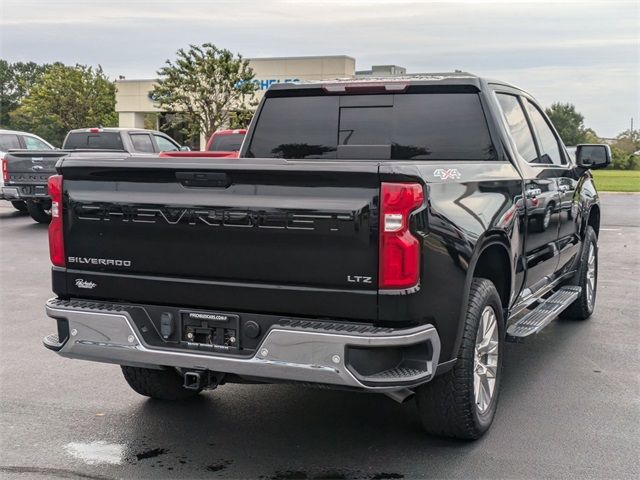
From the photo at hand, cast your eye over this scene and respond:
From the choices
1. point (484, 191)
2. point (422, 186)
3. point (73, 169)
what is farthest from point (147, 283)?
point (484, 191)

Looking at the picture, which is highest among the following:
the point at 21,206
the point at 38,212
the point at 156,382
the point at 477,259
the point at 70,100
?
the point at 70,100

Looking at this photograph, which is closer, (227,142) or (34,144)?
(227,142)

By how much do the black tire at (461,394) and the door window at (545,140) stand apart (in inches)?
91.0

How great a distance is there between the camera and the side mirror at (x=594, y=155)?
697 centimetres

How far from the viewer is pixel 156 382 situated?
17.1 feet

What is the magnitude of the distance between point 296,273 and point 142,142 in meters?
16.6

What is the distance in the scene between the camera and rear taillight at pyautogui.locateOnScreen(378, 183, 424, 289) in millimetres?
3732

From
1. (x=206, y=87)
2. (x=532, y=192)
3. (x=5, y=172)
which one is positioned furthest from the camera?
(x=206, y=87)

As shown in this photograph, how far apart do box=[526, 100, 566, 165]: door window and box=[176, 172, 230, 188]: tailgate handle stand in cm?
319

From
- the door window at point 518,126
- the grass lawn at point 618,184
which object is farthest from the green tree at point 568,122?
the door window at point 518,126

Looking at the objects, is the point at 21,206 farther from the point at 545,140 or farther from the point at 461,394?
the point at 461,394

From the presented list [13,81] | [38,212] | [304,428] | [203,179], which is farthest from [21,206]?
[13,81]

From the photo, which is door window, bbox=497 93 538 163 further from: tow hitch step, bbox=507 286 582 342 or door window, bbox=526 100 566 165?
tow hitch step, bbox=507 286 582 342

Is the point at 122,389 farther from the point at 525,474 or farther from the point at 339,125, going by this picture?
the point at 525,474
